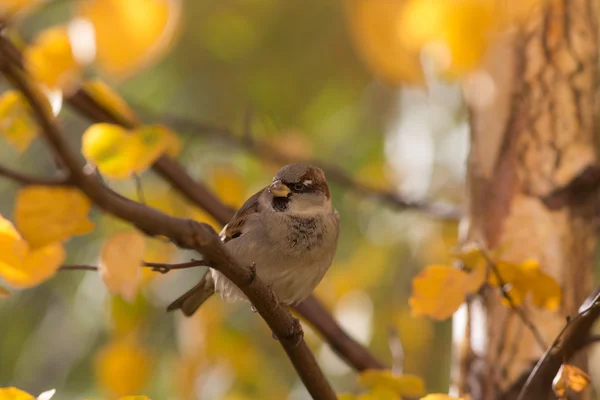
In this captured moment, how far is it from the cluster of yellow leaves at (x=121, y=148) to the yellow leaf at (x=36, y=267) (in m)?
0.15

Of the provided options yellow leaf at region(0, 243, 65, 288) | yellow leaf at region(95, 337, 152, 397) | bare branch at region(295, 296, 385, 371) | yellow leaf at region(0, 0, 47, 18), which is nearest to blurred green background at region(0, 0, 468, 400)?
yellow leaf at region(95, 337, 152, 397)

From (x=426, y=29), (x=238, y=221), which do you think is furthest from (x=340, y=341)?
(x=426, y=29)

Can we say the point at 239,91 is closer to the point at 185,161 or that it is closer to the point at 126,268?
the point at 185,161

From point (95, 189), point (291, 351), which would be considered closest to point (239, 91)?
point (291, 351)

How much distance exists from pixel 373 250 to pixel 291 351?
5.05 ft

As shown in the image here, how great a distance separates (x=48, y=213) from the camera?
884 mm

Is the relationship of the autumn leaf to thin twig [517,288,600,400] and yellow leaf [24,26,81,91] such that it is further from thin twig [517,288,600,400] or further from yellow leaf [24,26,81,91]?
yellow leaf [24,26,81,91]

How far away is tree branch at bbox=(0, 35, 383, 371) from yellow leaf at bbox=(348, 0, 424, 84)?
1.11m

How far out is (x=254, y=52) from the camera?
3320mm

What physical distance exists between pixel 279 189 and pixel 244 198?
2.04 feet

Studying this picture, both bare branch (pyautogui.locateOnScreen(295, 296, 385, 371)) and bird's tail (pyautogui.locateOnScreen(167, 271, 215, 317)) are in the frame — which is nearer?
bare branch (pyautogui.locateOnScreen(295, 296, 385, 371))

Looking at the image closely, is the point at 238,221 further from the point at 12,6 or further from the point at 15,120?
the point at 12,6

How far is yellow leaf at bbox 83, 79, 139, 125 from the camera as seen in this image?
1.44 m

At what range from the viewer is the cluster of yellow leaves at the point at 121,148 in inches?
43.4
